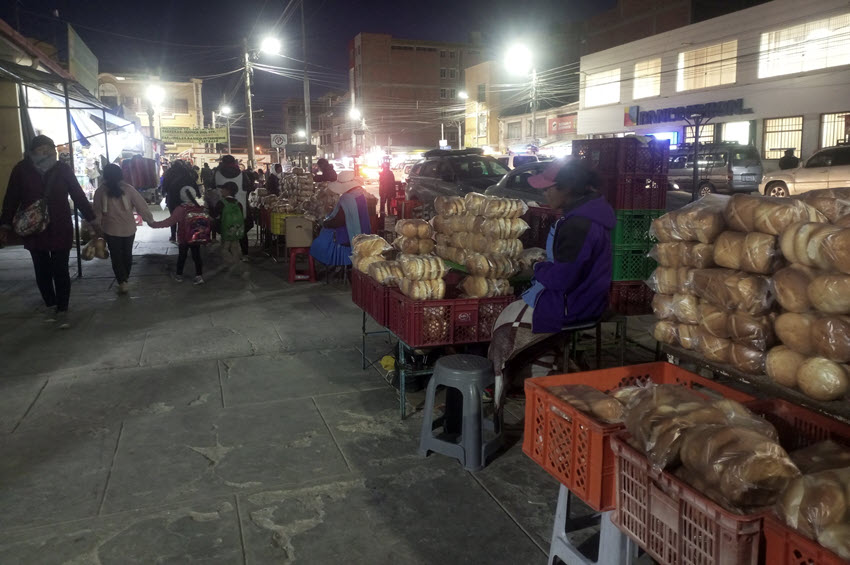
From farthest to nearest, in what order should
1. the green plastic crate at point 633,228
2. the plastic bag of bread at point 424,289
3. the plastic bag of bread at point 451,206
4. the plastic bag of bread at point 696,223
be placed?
1. the green plastic crate at point 633,228
2. the plastic bag of bread at point 451,206
3. the plastic bag of bread at point 424,289
4. the plastic bag of bread at point 696,223

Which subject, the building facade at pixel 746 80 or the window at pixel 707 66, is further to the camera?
the window at pixel 707 66

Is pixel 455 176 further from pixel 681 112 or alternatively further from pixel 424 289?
pixel 681 112

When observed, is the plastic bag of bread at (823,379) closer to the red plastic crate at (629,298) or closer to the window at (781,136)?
the red plastic crate at (629,298)

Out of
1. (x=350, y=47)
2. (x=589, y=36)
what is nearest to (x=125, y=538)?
(x=589, y=36)

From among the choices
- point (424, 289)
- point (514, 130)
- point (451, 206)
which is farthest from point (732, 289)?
point (514, 130)

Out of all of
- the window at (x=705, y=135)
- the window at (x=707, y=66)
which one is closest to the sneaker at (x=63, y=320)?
the window at (x=705, y=135)

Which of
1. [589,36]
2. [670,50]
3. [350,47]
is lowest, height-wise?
[670,50]

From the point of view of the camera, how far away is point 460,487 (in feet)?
13.7

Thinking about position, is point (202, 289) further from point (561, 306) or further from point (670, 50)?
point (670, 50)

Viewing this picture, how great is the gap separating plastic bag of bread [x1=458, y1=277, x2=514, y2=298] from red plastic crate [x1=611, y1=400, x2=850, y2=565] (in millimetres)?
2681

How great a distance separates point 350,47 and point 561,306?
101866 millimetres

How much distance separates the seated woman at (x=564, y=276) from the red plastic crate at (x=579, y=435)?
1.28 metres

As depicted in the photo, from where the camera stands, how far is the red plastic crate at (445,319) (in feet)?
16.2

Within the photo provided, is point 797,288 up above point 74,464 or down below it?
above
